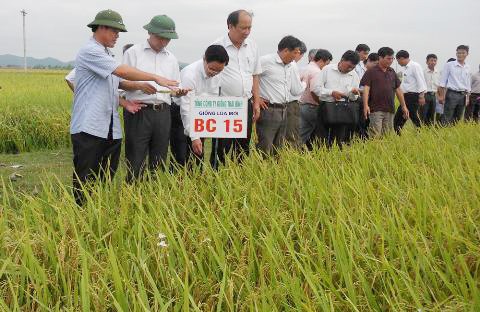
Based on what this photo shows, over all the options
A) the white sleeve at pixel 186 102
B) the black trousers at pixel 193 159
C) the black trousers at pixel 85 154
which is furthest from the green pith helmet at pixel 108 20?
the black trousers at pixel 193 159

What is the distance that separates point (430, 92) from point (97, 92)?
583cm

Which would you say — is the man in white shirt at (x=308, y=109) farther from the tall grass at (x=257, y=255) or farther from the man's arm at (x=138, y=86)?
the tall grass at (x=257, y=255)

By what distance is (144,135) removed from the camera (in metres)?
3.52

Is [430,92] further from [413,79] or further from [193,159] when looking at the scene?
[193,159]

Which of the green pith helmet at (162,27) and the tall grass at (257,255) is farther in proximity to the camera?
the green pith helmet at (162,27)

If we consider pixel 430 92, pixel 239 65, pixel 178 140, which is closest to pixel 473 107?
pixel 430 92

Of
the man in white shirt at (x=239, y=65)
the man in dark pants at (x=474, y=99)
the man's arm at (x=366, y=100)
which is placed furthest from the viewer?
the man in dark pants at (x=474, y=99)

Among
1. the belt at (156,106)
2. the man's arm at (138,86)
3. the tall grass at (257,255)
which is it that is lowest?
the tall grass at (257,255)

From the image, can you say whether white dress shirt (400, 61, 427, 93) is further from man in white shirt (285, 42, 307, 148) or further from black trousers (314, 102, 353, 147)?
man in white shirt (285, 42, 307, 148)

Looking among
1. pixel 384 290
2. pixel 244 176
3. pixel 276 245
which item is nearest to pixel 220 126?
pixel 244 176

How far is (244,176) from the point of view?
3.25 m

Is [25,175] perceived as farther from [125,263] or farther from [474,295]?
[474,295]

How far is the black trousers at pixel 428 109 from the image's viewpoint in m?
7.57

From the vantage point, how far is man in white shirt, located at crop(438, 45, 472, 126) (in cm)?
770
